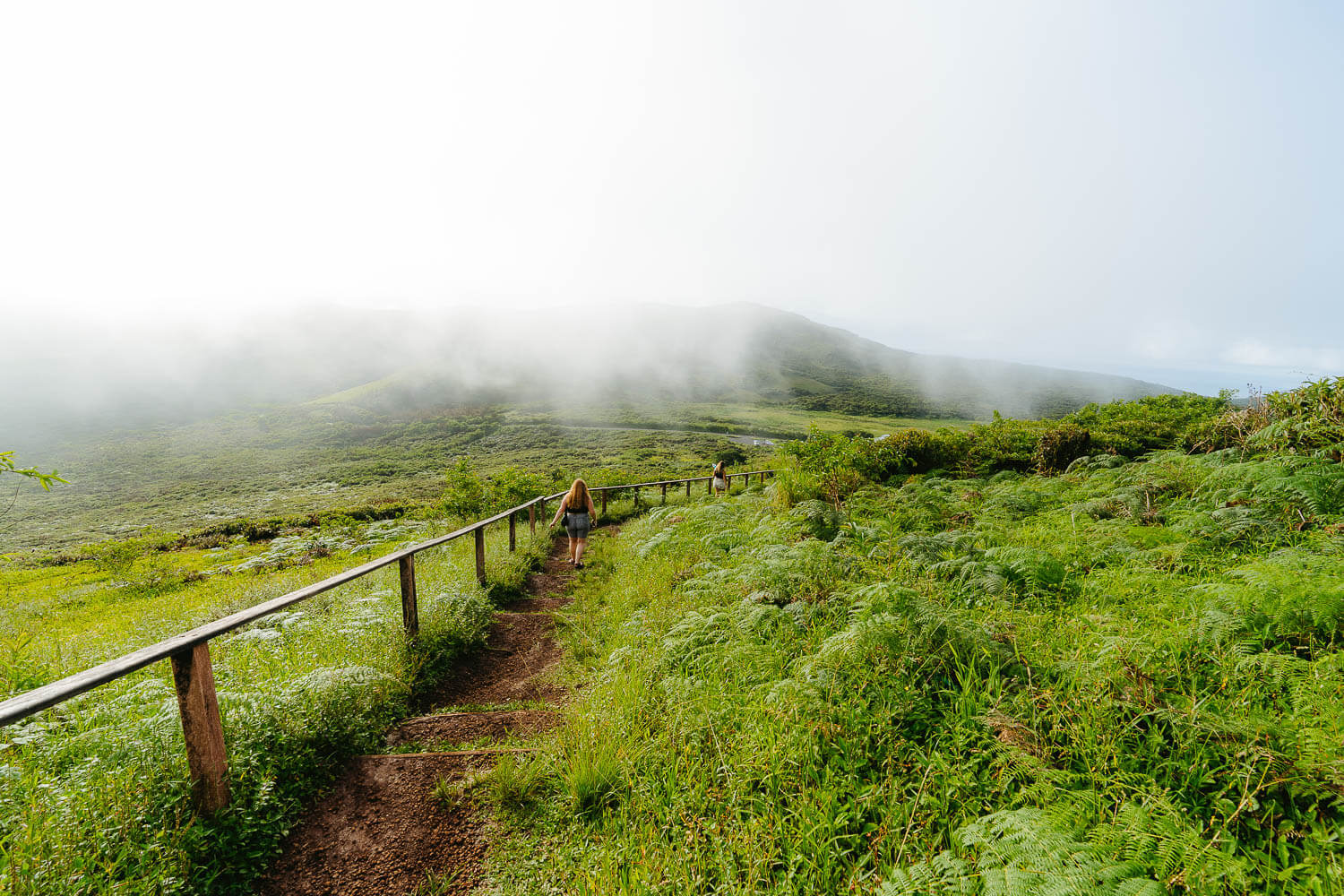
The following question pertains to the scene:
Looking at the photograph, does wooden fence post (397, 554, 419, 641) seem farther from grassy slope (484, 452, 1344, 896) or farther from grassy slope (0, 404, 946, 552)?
grassy slope (0, 404, 946, 552)

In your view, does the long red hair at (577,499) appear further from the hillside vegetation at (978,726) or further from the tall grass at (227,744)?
the hillside vegetation at (978,726)

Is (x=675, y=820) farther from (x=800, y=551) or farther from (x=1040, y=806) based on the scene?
(x=800, y=551)

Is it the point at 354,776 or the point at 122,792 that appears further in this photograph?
the point at 354,776

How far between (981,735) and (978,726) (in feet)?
0.43

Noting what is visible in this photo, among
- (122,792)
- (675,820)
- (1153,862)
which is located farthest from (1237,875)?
(122,792)

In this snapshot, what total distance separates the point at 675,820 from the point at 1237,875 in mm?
2275

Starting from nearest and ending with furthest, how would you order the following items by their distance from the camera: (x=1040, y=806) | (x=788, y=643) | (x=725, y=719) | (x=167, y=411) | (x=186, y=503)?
(x=1040, y=806) → (x=725, y=719) → (x=788, y=643) → (x=186, y=503) → (x=167, y=411)

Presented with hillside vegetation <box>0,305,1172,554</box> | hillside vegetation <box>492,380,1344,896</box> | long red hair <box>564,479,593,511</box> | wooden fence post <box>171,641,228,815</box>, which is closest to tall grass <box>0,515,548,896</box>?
wooden fence post <box>171,641,228,815</box>

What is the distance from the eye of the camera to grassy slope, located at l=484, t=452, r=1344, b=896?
2061 millimetres

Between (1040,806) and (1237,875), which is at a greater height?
(1237,875)

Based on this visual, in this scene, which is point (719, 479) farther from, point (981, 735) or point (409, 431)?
point (409, 431)

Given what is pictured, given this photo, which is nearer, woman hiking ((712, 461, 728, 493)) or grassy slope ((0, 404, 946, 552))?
woman hiking ((712, 461, 728, 493))

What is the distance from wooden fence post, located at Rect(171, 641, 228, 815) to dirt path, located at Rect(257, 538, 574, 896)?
0.52 meters

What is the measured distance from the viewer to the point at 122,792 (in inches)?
104
